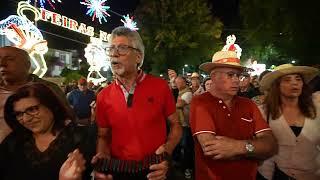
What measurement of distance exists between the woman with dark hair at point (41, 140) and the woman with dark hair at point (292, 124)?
1.88 metres

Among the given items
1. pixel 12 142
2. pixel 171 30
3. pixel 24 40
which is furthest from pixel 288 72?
pixel 171 30

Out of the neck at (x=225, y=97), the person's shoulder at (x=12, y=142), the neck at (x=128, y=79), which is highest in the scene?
the neck at (x=128, y=79)

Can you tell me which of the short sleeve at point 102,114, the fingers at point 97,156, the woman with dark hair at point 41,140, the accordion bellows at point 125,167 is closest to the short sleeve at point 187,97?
the short sleeve at point 102,114

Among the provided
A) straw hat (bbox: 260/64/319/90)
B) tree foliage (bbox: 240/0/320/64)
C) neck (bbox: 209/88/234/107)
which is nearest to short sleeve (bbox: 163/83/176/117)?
neck (bbox: 209/88/234/107)

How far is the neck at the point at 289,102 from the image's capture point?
397 cm

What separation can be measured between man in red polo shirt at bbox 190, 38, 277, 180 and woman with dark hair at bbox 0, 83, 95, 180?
3.55ft

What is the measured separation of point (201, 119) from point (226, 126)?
229mm

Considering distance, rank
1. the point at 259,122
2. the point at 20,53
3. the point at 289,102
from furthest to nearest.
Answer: the point at 20,53 < the point at 289,102 < the point at 259,122

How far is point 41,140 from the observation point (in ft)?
9.04

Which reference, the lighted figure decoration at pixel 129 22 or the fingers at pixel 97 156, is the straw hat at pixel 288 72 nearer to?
the fingers at pixel 97 156

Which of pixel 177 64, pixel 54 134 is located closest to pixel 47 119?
pixel 54 134

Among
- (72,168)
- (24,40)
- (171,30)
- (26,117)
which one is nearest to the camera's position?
(72,168)

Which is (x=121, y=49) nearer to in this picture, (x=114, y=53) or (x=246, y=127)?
(x=114, y=53)

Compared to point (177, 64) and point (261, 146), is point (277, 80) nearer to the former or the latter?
point (261, 146)
